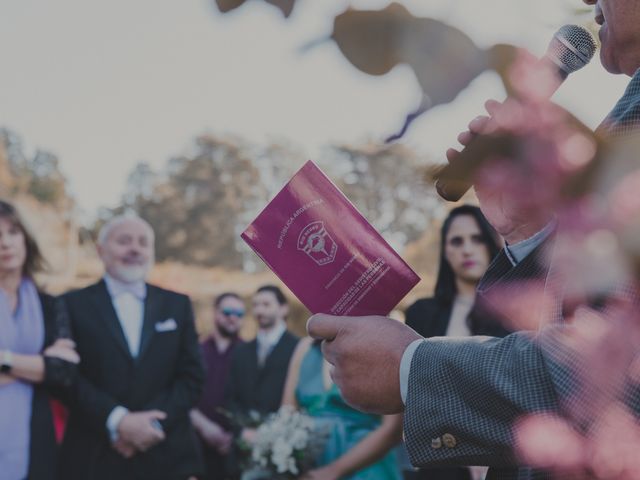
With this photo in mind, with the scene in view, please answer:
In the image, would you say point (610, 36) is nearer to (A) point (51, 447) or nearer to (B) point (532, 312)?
(B) point (532, 312)

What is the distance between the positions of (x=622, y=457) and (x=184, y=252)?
38.2m

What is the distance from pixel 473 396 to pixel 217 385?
592cm

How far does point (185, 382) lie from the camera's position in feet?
13.7

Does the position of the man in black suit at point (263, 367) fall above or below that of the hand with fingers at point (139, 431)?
below

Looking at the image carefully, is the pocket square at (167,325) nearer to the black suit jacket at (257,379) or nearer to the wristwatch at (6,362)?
the wristwatch at (6,362)

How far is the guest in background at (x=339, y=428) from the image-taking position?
3.27 metres

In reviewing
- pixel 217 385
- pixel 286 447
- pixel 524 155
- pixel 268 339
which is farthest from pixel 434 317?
pixel 217 385

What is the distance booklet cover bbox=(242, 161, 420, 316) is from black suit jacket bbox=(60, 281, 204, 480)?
8.82 ft

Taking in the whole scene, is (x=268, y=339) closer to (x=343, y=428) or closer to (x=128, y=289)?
(x=128, y=289)

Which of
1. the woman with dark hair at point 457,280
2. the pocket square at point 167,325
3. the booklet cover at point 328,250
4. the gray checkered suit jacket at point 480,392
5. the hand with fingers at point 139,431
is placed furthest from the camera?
the pocket square at point 167,325

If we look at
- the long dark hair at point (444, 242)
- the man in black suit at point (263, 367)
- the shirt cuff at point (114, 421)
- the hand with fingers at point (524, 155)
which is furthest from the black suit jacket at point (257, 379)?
the hand with fingers at point (524, 155)

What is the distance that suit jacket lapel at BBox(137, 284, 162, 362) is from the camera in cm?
→ 402

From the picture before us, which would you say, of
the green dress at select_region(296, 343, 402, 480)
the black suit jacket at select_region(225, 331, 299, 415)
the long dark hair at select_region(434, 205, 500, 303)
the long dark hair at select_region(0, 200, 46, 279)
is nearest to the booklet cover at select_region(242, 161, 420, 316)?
the long dark hair at select_region(434, 205, 500, 303)

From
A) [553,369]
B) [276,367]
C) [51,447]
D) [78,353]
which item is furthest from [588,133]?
[276,367]
